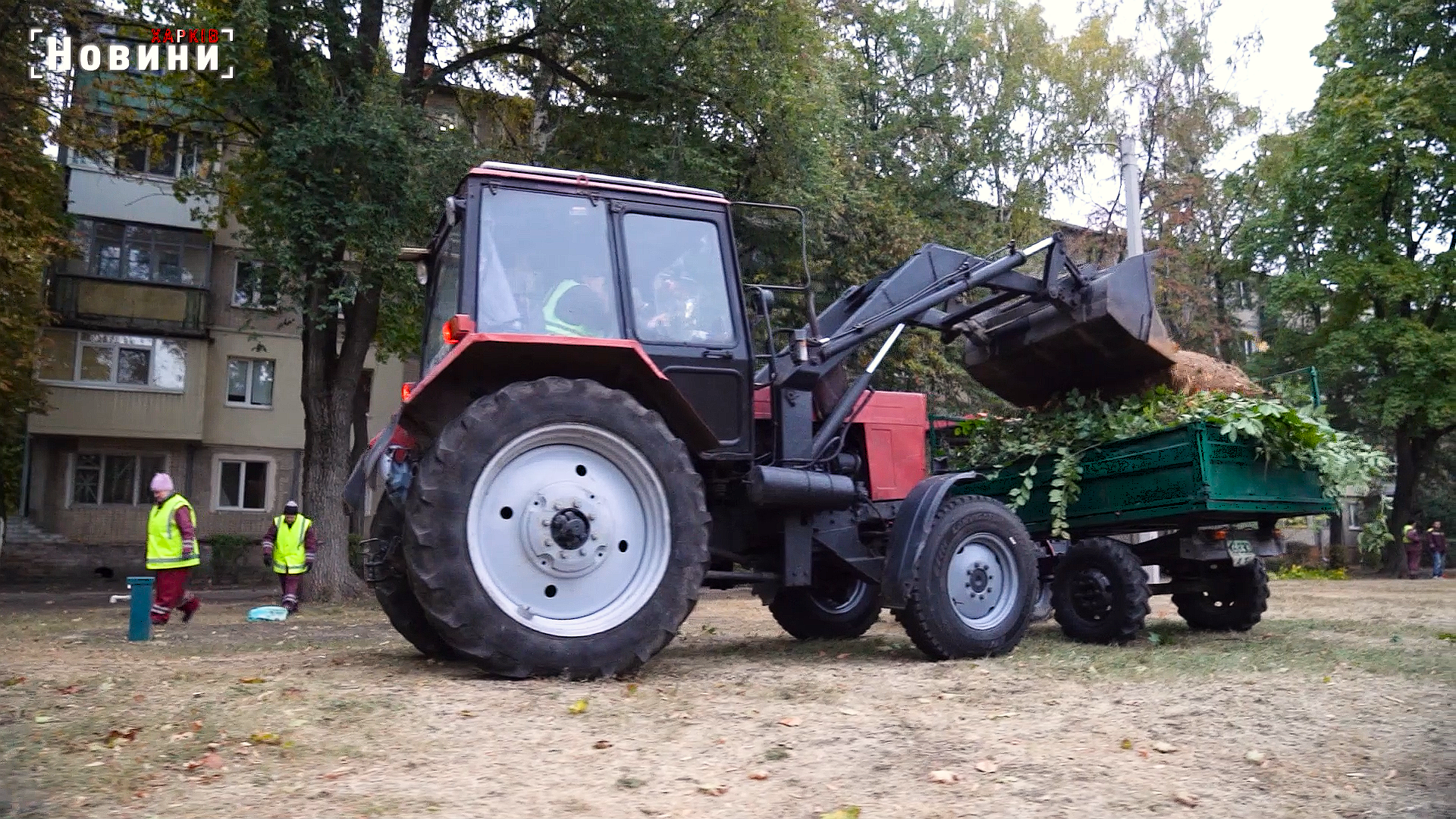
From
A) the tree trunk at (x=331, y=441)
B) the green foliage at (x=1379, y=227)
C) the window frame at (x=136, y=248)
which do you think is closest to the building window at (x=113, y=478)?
the window frame at (x=136, y=248)

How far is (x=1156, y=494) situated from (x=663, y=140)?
32.3ft

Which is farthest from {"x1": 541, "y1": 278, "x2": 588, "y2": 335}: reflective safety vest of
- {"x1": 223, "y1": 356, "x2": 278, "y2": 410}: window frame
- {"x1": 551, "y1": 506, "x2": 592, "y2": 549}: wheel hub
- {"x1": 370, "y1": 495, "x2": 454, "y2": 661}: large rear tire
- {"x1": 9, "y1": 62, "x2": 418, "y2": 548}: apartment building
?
{"x1": 223, "y1": 356, "x2": 278, "y2": 410}: window frame

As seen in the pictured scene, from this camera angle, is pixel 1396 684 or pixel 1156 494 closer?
pixel 1396 684

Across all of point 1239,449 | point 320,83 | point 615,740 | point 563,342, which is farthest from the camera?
point 320,83

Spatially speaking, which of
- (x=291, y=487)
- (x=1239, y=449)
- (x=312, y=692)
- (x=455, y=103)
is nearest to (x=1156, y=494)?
(x=1239, y=449)

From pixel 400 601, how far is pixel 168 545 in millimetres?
5168

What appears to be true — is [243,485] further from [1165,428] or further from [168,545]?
[1165,428]

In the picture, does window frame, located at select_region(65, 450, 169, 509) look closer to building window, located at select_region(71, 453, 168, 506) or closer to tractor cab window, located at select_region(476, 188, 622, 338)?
building window, located at select_region(71, 453, 168, 506)

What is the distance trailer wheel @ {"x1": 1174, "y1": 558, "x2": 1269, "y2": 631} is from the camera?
10070mm

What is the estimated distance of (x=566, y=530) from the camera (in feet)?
21.4

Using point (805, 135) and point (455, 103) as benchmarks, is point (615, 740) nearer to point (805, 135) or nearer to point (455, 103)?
point (805, 135)

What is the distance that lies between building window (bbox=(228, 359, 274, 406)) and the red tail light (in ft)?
82.0

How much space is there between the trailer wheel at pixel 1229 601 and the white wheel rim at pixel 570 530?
18.6 feet

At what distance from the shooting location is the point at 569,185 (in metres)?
7.10
